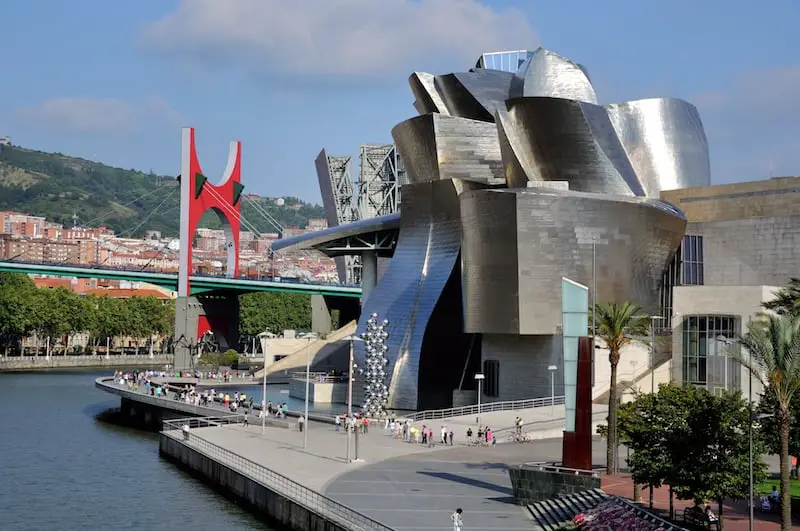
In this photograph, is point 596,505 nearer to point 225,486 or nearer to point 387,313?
point 225,486

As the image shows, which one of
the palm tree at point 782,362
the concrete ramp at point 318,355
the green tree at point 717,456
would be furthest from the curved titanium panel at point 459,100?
the palm tree at point 782,362

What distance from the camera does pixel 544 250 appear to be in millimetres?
54688

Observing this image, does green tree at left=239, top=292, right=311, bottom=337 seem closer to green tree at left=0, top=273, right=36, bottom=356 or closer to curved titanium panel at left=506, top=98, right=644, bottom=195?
green tree at left=0, top=273, right=36, bottom=356

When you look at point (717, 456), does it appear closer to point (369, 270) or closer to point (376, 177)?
point (369, 270)

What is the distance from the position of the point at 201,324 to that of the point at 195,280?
511 cm

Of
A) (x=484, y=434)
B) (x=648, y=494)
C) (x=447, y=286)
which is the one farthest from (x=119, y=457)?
(x=648, y=494)

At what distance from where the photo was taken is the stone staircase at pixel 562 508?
95.6 ft

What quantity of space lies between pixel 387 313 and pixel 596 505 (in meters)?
33.6

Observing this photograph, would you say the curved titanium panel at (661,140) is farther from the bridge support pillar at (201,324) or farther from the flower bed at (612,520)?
A: the bridge support pillar at (201,324)

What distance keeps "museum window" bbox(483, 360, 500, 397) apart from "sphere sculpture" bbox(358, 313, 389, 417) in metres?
5.16

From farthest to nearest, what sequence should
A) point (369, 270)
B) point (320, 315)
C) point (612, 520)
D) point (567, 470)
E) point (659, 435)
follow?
point (320, 315)
point (369, 270)
point (567, 470)
point (659, 435)
point (612, 520)

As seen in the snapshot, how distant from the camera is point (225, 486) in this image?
39500 mm

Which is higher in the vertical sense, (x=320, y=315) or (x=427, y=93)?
(x=427, y=93)

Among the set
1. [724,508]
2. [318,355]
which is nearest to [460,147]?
[318,355]
